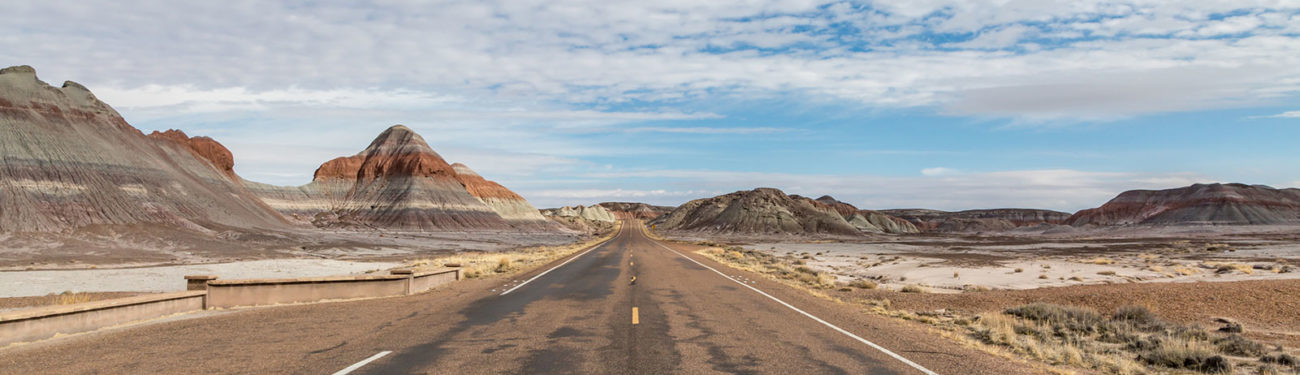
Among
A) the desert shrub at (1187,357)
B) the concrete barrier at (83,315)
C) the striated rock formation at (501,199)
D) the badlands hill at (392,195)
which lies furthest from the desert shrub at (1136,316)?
the striated rock formation at (501,199)

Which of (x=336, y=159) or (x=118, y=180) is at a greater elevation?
(x=336, y=159)

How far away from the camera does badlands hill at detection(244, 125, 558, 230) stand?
5157 inches

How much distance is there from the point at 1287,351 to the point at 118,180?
288ft

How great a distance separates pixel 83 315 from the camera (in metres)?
11.0

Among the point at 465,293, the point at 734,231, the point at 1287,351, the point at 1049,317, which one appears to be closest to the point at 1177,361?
the point at 1287,351

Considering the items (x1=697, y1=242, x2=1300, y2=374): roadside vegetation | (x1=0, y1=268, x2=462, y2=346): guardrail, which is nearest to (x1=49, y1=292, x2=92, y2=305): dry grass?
(x1=0, y1=268, x2=462, y2=346): guardrail

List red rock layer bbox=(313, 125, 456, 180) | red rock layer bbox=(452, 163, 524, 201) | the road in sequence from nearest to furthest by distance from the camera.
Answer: the road
red rock layer bbox=(313, 125, 456, 180)
red rock layer bbox=(452, 163, 524, 201)

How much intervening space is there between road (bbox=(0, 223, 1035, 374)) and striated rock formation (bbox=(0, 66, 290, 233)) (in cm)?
6383

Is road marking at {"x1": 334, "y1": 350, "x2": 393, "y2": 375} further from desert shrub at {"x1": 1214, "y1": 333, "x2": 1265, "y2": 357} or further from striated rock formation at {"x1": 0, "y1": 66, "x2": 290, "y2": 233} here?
striated rock formation at {"x1": 0, "y1": 66, "x2": 290, "y2": 233}

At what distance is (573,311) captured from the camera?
569 inches

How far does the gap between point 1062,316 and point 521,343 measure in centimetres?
1139

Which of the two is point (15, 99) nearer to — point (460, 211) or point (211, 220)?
point (211, 220)

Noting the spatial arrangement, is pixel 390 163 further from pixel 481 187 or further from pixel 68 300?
pixel 68 300

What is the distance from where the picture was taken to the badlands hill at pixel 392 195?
131000 mm
